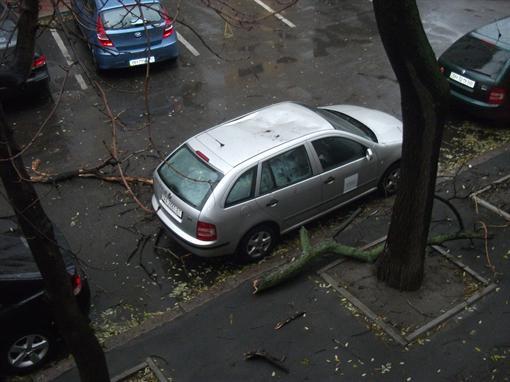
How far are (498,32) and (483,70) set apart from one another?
107 cm

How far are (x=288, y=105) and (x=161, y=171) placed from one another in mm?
2206

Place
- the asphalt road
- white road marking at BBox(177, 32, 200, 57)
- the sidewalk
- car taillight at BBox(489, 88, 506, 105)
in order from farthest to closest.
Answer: white road marking at BBox(177, 32, 200, 57)
car taillight at BBox(489, 88, 506, 105)
the asphalt road
the sidewalk

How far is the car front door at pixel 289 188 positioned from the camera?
25.1ft

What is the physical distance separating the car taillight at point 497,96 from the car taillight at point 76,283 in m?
7.64

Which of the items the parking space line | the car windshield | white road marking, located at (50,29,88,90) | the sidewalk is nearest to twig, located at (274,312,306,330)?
the sidewalk

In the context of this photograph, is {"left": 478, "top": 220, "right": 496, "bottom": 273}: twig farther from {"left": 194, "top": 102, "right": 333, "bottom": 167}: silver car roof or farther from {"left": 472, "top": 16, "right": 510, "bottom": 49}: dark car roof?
{"left": 472, "top": 16, "right": 510, "bottom": 49}: dark car roof

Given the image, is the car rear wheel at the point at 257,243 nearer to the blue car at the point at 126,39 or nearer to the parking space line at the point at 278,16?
the blue car at the point at 126,39

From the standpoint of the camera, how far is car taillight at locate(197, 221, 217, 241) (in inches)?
288

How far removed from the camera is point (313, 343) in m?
6.37

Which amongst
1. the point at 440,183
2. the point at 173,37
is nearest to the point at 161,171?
the point at 440,183

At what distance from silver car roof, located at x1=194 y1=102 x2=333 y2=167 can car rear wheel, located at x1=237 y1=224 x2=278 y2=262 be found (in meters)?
0.96

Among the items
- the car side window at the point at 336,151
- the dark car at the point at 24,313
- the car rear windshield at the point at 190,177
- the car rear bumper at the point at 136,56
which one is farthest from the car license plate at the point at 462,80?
the dark car at the point at 24,313

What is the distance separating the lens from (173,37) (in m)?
13.2

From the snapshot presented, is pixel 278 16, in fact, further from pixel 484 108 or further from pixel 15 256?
pixel 15 256
